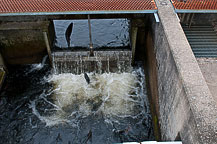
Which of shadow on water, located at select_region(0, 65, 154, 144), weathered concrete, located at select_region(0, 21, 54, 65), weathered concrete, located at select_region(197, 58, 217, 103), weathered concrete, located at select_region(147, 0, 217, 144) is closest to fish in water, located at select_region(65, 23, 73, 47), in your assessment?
weathered concrete, located at select_region(0, 21, 54, 65)

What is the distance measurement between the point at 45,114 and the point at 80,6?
5.08 m

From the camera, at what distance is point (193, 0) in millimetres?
8797

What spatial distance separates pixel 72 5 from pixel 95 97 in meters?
4.39

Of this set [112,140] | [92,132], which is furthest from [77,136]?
[112,140]

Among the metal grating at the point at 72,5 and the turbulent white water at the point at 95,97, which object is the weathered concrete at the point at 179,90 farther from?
the turbulent white water at the point at 95,97

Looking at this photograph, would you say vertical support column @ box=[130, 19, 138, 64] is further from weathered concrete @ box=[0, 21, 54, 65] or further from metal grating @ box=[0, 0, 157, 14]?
weathered concrete @ box=[0, 21, 54, 65]

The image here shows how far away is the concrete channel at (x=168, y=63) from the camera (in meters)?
5.09

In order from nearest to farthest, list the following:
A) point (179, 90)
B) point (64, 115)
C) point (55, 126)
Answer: point (179, 90) → point (55, 126) → point (64, 115)

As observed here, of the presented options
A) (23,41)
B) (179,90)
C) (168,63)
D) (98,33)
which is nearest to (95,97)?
(168,63)

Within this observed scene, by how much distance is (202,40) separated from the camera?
343 inches

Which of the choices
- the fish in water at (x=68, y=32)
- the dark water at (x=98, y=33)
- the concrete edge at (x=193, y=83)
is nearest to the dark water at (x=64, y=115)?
the dark water at (x=98, y=33)

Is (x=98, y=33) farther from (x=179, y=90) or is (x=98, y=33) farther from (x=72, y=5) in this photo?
(x=179, y=90)

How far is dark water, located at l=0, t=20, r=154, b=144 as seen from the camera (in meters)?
8.58

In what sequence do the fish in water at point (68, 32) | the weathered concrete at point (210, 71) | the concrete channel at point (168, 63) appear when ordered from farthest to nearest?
the fish in water at point (68, 32), the weathered concrete at point (210, 71), the concrete channel at point (168, 63)
